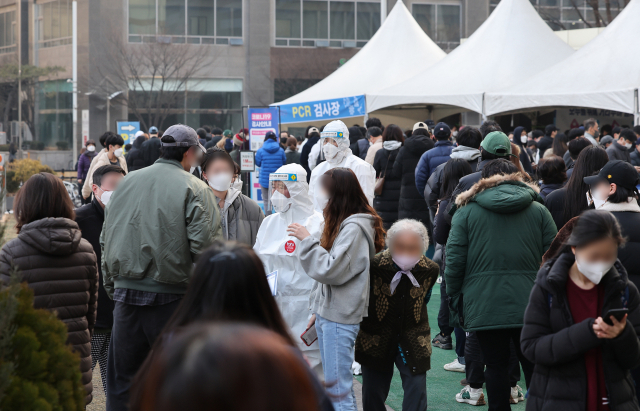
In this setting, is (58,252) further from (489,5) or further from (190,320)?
(489,5)

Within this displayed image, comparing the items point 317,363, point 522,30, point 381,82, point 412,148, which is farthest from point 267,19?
point 317,363

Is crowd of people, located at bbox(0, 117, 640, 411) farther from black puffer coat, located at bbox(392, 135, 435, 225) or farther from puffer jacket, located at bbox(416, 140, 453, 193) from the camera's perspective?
black puffer coat, located at bbox(392, 135, 435, 225)

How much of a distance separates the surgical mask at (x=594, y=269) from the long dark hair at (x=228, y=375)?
7.31ft

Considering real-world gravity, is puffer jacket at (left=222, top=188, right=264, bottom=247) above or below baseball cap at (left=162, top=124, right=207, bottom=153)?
below

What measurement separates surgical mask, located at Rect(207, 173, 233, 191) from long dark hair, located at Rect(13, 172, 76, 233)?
1380 millimetres

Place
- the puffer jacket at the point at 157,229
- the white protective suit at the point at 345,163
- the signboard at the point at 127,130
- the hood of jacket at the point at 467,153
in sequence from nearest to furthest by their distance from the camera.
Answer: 1. the puffer jacket at the point at 157,229
2. the hood of jacket at the point at 467,153
3. the white protective suit at the point at 345,163
4. the signboard at the point at 127,130

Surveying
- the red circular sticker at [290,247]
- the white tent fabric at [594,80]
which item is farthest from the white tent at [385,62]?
the red circular sticker at [290,247]

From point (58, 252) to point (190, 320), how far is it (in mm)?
2553

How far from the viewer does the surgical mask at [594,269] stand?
3.17 metres

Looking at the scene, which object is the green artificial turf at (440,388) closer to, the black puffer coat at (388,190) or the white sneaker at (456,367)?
the white sneaker at (456,367)

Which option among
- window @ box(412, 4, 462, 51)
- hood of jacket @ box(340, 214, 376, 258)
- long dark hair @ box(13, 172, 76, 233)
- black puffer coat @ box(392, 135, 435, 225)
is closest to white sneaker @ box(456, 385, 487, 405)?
hood of jacket @ box(340, 214, 376, 258)

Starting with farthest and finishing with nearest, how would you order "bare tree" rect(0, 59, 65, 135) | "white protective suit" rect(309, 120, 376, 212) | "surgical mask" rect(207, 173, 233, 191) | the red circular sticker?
"bare tree" rect(0, 59, 65, 135)
"white protective suit" rect(309, 120, 376, 212)
"surgical mask" rect(207, 173, 233, 191)
the red circular sticker

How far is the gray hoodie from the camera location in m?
4.38

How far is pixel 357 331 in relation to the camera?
14.7ft
